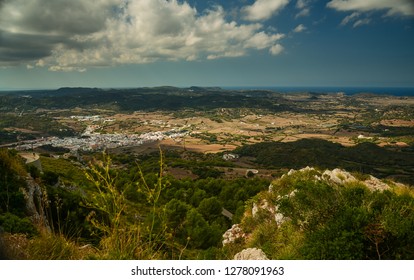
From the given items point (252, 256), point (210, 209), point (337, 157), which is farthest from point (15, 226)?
point (337, 157)

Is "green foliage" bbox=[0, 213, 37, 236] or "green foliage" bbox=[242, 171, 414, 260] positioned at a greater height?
"green foliage" bbox=[242, 171, 414, 260]

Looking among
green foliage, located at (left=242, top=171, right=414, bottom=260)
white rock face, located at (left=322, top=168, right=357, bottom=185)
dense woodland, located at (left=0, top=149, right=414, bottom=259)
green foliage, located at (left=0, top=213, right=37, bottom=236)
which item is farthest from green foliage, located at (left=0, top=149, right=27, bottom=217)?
white rock face, located at (left=322, top=168, right=357, bottom=185)

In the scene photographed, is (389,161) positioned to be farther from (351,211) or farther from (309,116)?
(309,116)

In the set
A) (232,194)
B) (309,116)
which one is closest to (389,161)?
(232,194)

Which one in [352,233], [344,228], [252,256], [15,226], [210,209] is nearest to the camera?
[352,233]

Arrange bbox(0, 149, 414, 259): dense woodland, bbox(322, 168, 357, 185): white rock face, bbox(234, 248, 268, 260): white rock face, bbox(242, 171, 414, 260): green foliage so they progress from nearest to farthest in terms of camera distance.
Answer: bbox(0, 149, 414, 259): dense woodland
bbox(242, 171, 414, 260): green foliage
bbox(234, 248, 268, 260): white rock face
bbox(322, 168, 357, 185): white rock face

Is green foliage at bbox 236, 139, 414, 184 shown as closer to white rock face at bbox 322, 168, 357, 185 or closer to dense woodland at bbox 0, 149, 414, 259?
white rock face at bbox 322, 168, 357, 185

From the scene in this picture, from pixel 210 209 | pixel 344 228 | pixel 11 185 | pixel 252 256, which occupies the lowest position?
pixel 210 209

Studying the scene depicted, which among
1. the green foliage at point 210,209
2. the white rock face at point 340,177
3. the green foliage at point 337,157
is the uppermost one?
the white rock face at point 340,177

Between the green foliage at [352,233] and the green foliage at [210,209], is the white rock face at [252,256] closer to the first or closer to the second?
the green foliage at [352,233]

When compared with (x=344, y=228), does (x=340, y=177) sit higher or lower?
lower

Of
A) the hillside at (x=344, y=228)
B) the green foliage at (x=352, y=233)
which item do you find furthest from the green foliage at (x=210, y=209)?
the green foliage at (x=352, y=233)

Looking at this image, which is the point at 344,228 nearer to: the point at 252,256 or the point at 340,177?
the point at 252,256
